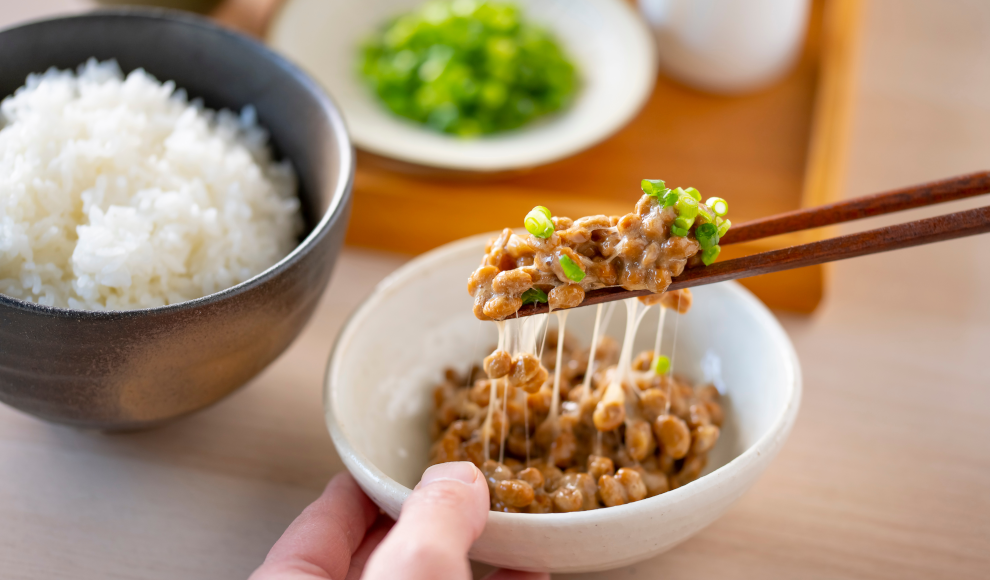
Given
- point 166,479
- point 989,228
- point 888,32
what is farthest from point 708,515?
point 888,32

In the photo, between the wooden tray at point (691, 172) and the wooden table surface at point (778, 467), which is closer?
the wooden table surface at point (778, 467)

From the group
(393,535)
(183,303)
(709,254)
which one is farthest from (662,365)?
(183,303)

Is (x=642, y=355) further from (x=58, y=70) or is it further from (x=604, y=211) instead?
(x=58, y=70)

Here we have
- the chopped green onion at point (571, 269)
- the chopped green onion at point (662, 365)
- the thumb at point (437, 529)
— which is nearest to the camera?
the thumb at point (437, 529)

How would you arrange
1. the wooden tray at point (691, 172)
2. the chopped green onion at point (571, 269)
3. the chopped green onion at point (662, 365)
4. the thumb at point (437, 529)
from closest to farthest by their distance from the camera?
the thumb at point (437, 529) < the chopped green onion at point (571, 269) < the chopped green onion at point (662, 365) < the wooden tray at point (691, 172)

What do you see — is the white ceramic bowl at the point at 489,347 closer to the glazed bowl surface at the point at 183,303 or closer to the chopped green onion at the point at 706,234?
the glazed bowl surface at the point at 183,303

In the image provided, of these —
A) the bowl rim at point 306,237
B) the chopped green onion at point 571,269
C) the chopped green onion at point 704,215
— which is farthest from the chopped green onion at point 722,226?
the bowl rim at point 306,237
